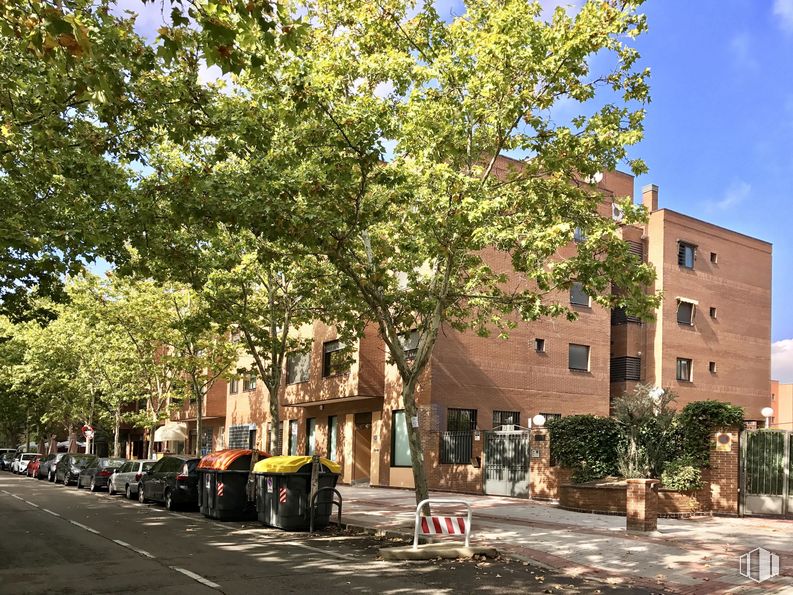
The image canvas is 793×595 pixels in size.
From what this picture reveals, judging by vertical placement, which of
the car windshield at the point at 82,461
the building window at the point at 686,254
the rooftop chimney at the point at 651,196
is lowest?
the car windshield at the point at 82,461

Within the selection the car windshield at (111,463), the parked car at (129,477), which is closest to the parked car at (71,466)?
the car windshield at (111,463)

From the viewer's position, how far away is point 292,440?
37.6 m

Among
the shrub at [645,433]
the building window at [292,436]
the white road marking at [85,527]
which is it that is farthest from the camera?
the building window at [292,436]

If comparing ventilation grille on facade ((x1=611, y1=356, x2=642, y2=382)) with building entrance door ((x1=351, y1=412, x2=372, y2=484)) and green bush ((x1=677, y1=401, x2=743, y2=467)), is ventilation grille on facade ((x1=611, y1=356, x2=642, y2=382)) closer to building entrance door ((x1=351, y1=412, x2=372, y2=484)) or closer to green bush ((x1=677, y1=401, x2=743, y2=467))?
building entrance door ((x1=351, y1=412, x2=372, y2=484))

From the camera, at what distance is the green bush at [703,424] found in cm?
1830

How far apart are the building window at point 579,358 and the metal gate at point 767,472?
14745 mm

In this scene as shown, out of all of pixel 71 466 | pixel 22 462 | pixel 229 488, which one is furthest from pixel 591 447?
pixel 22 462

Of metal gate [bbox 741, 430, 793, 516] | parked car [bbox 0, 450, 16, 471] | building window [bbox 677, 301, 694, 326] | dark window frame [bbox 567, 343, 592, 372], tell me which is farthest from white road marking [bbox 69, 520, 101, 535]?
parked car [bbox 0, 450, 16, 471]

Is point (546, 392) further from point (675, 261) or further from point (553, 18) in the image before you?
point (553, 18)

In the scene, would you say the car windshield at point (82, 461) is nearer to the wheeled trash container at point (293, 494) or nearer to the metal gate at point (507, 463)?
the metal gate at point (507, 463)

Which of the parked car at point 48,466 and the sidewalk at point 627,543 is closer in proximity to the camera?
the sidewalk at point 627,543

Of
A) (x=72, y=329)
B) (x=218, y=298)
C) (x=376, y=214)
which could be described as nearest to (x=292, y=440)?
(x=72, y=329)

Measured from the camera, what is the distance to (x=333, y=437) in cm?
3409

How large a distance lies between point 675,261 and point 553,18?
85.5 ft
